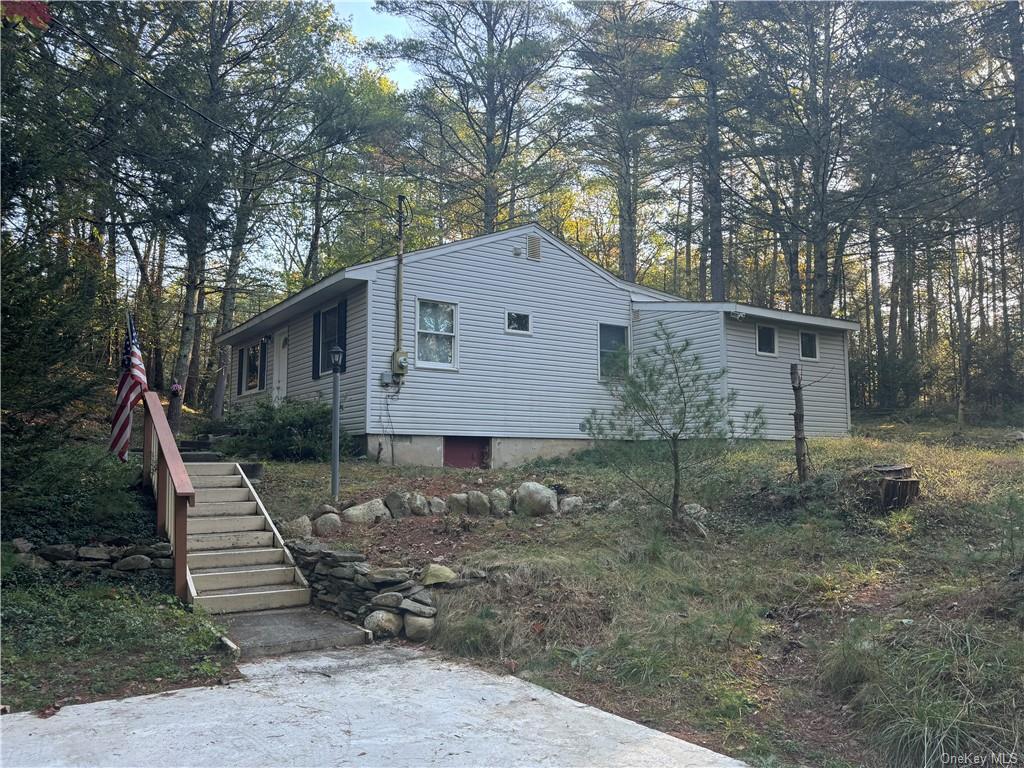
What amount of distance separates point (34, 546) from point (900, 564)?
24.2 ft

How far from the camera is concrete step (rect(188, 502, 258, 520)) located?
7.65m

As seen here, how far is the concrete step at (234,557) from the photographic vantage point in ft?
22.6

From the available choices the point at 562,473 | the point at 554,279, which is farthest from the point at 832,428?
the point at 562,473

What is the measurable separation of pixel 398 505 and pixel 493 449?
18.6 ft

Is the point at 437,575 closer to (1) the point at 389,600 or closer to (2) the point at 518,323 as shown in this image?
(1) the point at 389,600

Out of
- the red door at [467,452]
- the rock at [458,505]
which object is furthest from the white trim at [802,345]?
the rock at [458,505]

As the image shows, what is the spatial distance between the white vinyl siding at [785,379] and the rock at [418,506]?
795cm

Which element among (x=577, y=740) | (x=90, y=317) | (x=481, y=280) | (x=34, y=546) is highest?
(x=481, y=280)

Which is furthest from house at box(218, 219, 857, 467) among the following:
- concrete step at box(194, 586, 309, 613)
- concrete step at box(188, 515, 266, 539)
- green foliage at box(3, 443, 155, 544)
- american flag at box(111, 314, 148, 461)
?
concrete step at box(194, 586, 309, 613)

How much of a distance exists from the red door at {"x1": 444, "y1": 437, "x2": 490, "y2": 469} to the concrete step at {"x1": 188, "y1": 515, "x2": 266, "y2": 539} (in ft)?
19.1

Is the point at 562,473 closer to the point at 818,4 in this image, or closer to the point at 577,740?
the point at 577,740

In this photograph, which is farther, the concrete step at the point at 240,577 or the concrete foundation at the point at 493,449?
the concrete foundation at the point at 493,449

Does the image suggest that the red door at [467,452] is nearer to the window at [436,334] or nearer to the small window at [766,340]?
the window at [436,334]

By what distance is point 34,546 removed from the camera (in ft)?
21.0
